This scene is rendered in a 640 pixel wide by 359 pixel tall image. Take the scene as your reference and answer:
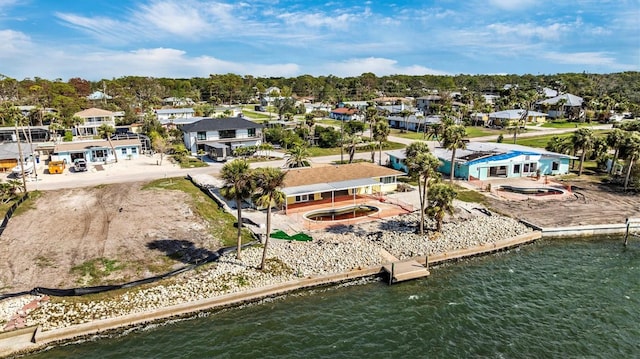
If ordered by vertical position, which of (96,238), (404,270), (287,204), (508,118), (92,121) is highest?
(508,118)

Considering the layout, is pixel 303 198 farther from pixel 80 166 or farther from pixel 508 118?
pixel 508 118

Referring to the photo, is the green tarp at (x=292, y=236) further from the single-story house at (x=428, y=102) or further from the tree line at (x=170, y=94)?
the single-story house at (x=428, y=102)

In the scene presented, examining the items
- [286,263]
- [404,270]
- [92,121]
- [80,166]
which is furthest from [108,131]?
[404,270]

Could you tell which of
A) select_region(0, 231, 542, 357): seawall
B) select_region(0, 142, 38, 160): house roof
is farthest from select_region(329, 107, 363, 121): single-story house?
select_region(0, 231, 542, 357): seawall

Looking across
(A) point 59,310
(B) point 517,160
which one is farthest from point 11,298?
(B) point 517,160

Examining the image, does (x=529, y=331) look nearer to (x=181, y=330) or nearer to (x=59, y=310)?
(x=181, y=330)

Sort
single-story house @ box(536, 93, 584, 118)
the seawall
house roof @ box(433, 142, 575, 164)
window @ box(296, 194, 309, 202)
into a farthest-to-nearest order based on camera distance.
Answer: single-story house @ box(536, 93, 584, 118) < house roof @ box(433, 142, 575, 164) < window @ box(296, 194, 309, 202) < the seawall

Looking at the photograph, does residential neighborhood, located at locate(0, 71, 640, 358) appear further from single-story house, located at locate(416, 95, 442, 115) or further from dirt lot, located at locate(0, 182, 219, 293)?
single-story house, located at locate(416, 95, 442, 115)
